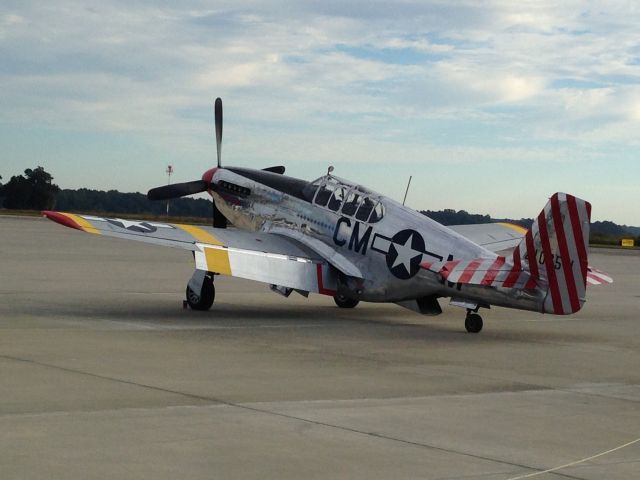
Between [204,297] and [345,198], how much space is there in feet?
9.34

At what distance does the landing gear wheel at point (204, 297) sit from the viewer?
58.8 feet

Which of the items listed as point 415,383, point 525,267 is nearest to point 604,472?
point 415,383

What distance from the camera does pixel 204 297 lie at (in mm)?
17969

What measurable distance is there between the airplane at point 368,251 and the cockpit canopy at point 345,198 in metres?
0.02

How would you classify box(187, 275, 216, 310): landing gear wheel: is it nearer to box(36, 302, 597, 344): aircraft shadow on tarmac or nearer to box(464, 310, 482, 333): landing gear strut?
box(36, 302, 597, 344): aircraft shadow on tarmac

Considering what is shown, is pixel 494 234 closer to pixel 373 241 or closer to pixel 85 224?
pixel 373 241

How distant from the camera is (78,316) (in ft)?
52.7

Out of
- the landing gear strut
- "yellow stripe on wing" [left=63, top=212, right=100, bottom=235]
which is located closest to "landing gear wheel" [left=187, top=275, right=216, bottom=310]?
"yellow stripe on wing" [left=63, top=212, right=100, bottom=235]

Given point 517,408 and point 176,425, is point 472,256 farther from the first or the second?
point 176,425

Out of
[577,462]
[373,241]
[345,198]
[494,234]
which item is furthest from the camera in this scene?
[494,234]

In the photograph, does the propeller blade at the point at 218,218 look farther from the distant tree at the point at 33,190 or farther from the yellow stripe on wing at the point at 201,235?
the distant tree at the point at 33,190

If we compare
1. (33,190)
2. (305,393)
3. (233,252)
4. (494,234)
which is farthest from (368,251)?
(33,190)

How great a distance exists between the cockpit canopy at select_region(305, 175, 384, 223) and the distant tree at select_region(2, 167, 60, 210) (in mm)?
90792

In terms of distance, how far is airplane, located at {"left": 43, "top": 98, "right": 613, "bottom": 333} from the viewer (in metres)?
14.9
